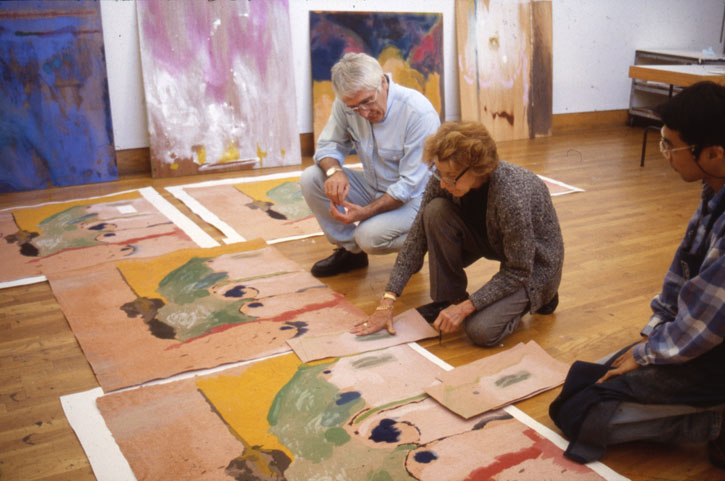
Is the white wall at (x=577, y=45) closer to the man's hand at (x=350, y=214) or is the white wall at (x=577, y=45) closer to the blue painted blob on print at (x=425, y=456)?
the man's hand at (x=350, y=214)

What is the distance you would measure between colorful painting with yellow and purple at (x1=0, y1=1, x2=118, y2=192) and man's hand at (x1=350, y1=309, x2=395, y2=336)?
2500mm

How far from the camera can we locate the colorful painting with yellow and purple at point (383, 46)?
462 cm

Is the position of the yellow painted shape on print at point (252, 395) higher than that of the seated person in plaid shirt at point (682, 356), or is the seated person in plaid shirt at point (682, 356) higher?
the seated person in plaid shirt at point (682, 356)

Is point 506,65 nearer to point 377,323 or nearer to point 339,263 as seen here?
point 339,263

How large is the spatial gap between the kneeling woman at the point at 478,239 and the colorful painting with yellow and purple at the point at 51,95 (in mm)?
2501

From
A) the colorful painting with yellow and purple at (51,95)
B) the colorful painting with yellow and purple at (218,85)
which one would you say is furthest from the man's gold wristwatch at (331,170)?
the colorful painting with yellow and purple at (51,95)

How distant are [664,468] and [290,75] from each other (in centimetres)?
349

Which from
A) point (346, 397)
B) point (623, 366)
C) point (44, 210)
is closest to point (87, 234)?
point (44, 210)

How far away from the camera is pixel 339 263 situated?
9.27 feet

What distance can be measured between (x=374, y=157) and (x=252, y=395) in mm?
1111

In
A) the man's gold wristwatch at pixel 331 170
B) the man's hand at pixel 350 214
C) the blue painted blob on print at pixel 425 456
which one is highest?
the man's gold wristwatch at pixel 331 170

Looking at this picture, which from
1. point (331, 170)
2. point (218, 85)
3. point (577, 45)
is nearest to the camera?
point (331, 170)

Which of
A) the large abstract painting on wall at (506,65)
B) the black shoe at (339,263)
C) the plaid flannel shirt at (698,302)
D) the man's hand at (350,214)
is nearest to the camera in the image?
the plaid flannel shirt at (698,302)

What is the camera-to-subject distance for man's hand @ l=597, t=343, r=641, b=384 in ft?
5.47
